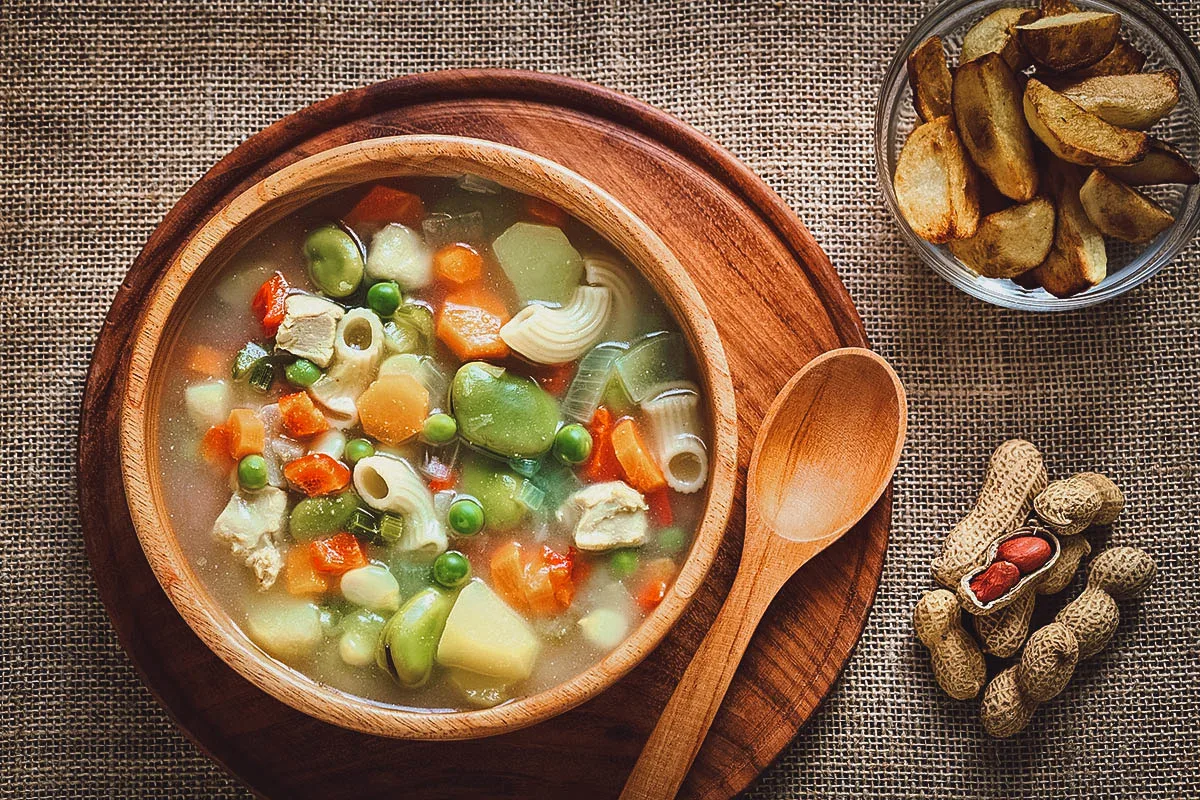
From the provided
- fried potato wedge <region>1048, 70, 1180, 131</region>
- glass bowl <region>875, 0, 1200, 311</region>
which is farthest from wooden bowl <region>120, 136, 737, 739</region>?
fried potato wedge <region>1048, 70, 1180, 131</region>

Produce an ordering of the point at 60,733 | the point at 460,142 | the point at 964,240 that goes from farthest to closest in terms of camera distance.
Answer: the point at 60,733 → the point at 964,240 → the point at 460,142

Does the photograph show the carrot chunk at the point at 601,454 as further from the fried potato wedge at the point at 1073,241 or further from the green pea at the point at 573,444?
the fried potato wedge at the point at 1073,241

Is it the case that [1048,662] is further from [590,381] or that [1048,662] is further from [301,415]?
[301,415]

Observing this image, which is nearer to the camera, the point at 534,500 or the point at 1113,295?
the point at 534,500

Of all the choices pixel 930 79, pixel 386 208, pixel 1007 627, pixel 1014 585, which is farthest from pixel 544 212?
pixel 1007 627

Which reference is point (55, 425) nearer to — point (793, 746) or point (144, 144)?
point (144, 144)

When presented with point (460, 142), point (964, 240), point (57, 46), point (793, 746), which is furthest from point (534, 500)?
point (57, 46)

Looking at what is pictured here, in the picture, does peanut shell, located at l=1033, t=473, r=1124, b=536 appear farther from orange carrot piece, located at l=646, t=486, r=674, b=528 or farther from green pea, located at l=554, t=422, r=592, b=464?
green pea, located at l=554, t=422, r=592, b=464
